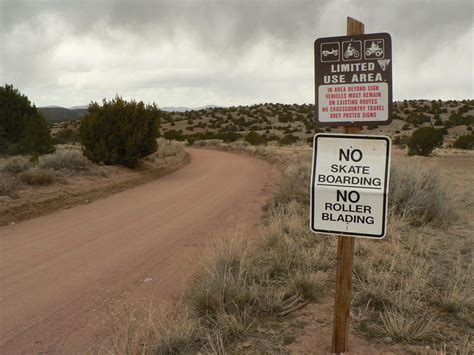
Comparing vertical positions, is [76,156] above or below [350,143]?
below

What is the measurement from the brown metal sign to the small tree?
22877 millimetres

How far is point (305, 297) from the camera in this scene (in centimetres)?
479

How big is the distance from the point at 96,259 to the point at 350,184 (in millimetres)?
4974

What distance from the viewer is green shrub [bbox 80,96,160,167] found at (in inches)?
674

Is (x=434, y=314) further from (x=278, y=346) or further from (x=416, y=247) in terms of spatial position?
(x=416, y=247)

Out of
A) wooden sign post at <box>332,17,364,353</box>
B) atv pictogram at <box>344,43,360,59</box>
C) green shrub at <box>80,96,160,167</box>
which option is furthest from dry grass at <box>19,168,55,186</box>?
atv pictogram at <box>344,43,360,59</box>

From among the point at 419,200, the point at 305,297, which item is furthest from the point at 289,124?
the point at 305,297

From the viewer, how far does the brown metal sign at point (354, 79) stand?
3109 millimetres

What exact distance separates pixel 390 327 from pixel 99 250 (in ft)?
17.0

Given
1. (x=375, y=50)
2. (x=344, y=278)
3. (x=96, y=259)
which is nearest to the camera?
(x=375, y=50)

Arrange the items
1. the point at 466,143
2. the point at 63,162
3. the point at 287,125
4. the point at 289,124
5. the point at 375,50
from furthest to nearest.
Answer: the point at 289,124 → the point at 287,125 → the point at 466,143 → the point at 63,162 → the point at 375,50

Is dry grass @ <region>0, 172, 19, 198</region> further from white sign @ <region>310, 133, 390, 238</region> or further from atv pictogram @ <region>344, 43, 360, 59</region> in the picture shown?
atv pictogram @ <region>344, 43, 360, 59</region>

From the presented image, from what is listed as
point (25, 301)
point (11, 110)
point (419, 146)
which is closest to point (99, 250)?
point (25, 301)

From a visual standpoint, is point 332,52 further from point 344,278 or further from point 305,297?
point 305,297
